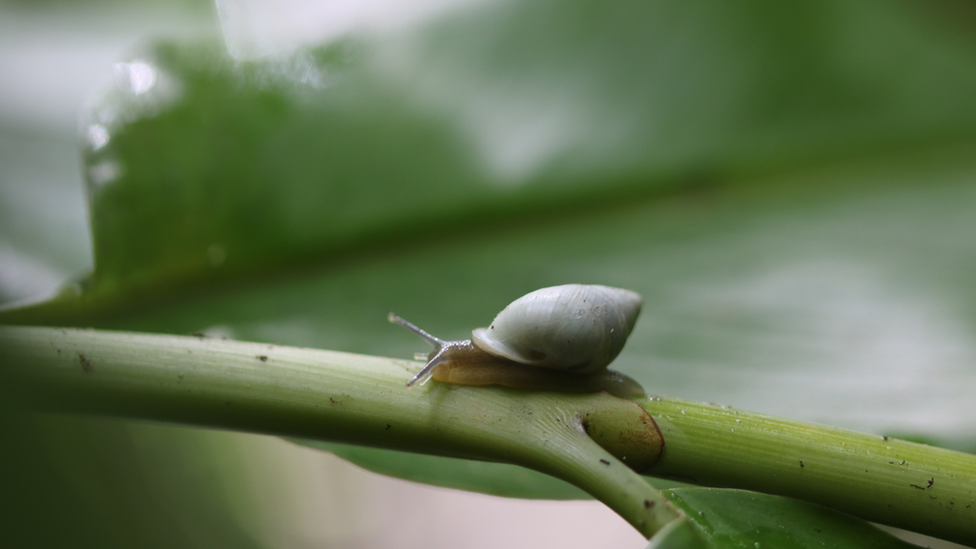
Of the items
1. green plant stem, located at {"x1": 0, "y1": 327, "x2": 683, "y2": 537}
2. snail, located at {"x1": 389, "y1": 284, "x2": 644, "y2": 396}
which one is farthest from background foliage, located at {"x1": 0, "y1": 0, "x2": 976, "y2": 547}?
snail, located at {"x1": 389, "y1": 284, "x2": 644, "y2": 396}

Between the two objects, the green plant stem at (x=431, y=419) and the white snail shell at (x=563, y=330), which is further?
the white snail shell at (x=563, y=330)

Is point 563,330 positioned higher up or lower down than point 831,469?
higher up

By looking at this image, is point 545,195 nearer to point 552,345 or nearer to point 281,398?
point 552,345

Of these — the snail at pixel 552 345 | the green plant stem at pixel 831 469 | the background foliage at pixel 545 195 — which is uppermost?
the background foliage at pixel 545 195

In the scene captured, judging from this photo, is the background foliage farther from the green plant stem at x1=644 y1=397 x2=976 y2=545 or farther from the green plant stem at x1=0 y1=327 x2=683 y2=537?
the green plant stem at x1=644 y1=397 x2=976 y2=545

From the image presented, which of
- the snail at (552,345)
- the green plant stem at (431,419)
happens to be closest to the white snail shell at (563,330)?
the snail at (552,345)

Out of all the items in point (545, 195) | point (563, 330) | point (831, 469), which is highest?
point (545, 195)

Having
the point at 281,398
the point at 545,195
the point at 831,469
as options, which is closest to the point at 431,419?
the point at 281,398

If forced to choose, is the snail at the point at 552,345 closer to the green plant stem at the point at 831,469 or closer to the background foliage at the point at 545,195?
the green plant stem at the point at 831,469
